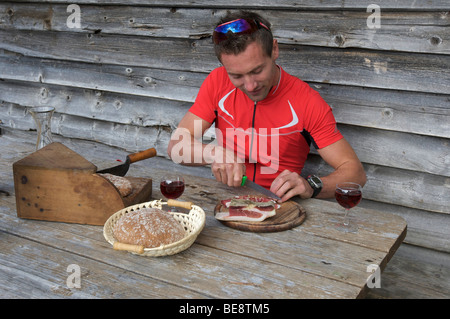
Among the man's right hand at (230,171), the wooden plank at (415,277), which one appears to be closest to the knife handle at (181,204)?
the man's right hand at (230,171)

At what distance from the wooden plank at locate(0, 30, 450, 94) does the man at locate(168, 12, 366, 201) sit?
329 millimetres

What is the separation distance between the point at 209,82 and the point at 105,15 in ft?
4.55

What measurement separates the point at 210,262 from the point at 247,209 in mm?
383

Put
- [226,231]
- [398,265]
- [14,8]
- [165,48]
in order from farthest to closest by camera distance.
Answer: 1. [14,8]
2. [165,48]
3. [398,265]
4. [226,231]

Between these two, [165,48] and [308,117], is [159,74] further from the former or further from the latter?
[308,117]

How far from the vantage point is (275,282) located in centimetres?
152

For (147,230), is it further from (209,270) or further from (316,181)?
(316,181)

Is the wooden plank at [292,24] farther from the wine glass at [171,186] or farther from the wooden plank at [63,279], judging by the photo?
the wooden plank at [63,279]

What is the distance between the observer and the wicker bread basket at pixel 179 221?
62.1 inches

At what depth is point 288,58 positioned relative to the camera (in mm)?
3135

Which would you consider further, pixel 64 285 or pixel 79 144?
pixel 79 144

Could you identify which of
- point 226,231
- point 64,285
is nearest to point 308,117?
point 226,231

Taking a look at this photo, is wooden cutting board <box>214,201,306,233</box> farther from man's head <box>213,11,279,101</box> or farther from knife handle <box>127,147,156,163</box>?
man's head <box>213,11,279,101</box>

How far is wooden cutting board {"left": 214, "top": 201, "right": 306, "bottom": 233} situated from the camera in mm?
1880
